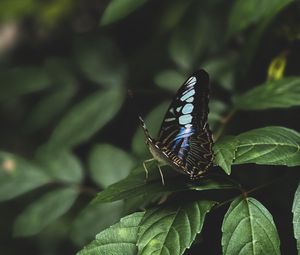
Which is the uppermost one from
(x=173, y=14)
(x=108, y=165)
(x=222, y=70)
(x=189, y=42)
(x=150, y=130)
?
(x=173, y=14)

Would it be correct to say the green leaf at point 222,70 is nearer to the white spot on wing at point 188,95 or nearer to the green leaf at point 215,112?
the green leaf at point 215,112

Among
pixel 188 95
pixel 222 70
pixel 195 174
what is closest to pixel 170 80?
pixel 222 70

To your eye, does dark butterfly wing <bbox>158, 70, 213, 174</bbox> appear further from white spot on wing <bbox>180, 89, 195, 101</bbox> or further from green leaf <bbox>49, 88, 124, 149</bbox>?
green leaf <bbox>49, 88, 124, 149</bbox>

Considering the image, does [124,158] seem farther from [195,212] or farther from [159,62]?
[195,212]

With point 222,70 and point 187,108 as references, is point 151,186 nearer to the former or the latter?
point 187,108

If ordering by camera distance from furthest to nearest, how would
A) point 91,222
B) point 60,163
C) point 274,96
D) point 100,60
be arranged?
point 100,60, point 60,163, point 91,222, point 274,96

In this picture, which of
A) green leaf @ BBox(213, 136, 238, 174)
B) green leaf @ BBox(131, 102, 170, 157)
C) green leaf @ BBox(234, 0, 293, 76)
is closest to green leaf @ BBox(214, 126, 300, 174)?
green leaf @ BBox(213, 136, 238, 174)

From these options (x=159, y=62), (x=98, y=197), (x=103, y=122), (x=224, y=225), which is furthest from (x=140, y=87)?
(x=224, y=225)
